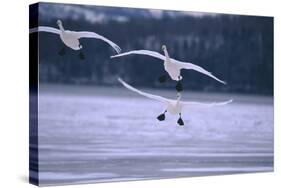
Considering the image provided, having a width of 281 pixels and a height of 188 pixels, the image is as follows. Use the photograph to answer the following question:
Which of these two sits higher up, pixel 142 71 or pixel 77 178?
pixel 142 71

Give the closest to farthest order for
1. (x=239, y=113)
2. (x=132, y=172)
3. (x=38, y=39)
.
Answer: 1. (x=38, y=39)
2. (x=132, y=172)
3. (x=239, y=113)

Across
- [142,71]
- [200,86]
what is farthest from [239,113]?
[142,71]

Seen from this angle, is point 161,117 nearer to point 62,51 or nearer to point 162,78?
point 162,78

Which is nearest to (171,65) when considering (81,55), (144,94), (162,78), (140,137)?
(162,78)

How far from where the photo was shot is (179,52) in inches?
414

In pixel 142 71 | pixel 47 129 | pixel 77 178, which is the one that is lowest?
pixel 77 178

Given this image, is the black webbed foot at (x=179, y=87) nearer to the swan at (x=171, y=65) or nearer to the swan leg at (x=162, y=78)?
the swan at (x=171, y=65)

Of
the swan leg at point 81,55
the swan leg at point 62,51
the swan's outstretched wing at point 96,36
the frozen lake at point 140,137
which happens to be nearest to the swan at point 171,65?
the frozen lake at point 140,137

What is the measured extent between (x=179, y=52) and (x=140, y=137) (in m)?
1.22

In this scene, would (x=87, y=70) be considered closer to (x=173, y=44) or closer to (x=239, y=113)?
(x=173, y=44)

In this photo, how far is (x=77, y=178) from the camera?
32.0ft

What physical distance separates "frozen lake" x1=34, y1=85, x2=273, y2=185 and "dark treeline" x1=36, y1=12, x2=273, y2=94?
16cm

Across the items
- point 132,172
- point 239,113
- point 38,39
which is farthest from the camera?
point 239,113

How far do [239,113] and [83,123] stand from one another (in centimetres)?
237
